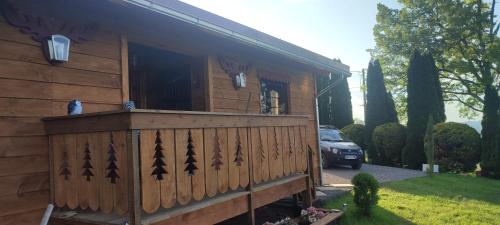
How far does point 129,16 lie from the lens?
4391mm

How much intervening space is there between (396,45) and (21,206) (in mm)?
23776

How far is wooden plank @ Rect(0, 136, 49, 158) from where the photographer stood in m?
3.43

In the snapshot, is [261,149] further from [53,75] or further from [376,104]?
[376,104]

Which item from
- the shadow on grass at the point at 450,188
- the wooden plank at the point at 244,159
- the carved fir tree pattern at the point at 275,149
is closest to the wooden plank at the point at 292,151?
the carved fir tree pattern at the point at 275,149

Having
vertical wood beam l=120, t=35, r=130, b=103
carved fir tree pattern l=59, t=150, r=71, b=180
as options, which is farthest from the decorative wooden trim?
carved fir tree pattern l=59, t=150, r=71, b=180

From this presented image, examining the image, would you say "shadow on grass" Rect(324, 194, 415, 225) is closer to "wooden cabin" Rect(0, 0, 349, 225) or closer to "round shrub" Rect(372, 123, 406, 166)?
"wooden cabin" Rect(0, 0, 349, 225)

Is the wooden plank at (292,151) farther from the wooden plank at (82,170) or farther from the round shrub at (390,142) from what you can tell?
the round shrub at (390,142)

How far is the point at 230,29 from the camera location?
530 centimetres

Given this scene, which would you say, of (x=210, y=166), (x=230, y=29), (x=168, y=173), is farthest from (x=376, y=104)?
(x=168, y=173)

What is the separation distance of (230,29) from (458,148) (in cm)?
1225

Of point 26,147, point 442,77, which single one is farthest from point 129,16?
point 442,77

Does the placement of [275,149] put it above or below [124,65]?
below

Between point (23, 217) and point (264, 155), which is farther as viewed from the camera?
point (264, 155)

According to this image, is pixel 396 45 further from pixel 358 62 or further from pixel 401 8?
pixel 358 62
